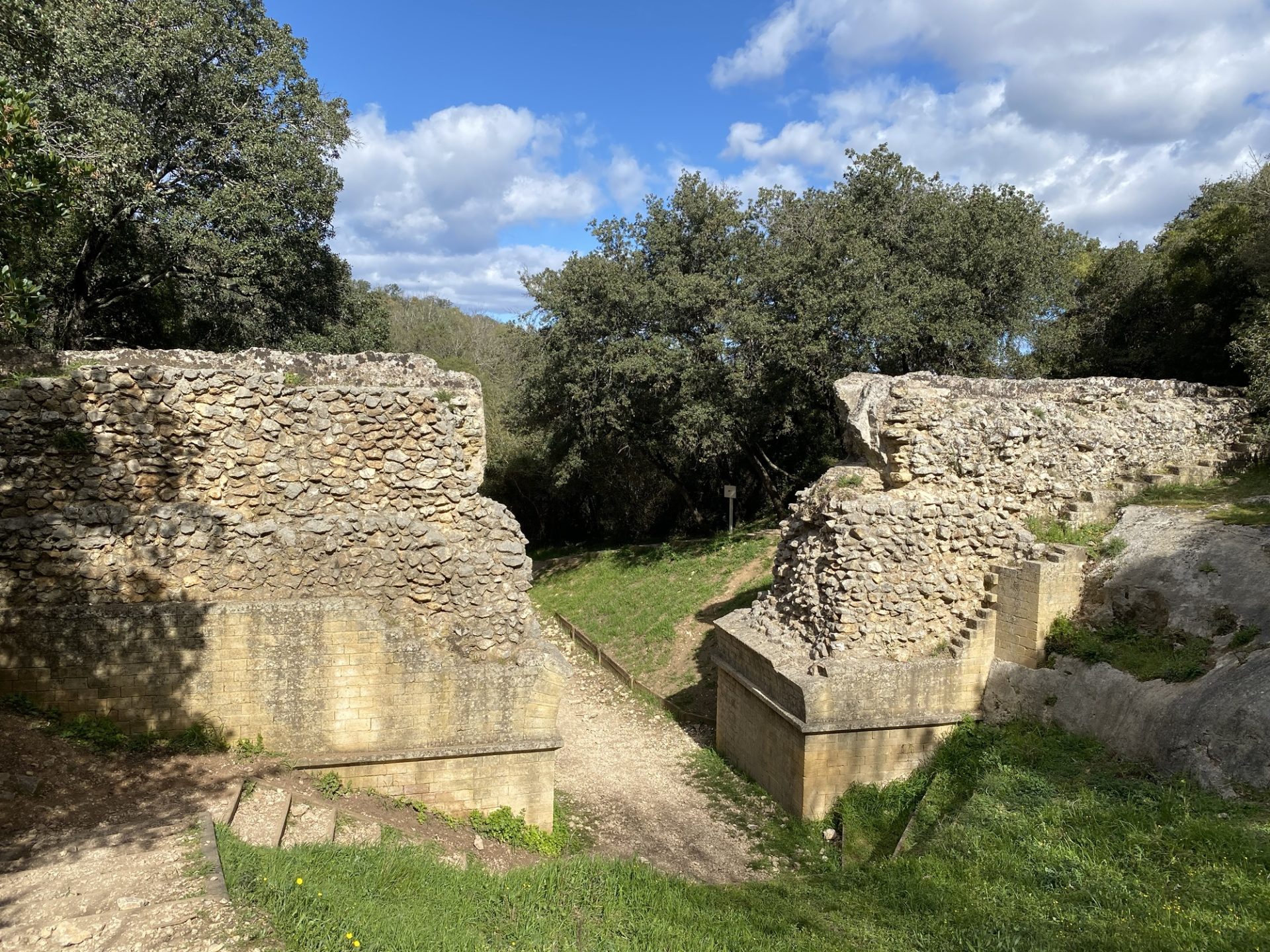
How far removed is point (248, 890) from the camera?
4.67m

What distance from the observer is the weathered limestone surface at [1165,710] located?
6215 mm

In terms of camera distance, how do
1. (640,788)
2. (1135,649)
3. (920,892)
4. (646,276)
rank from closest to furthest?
(920,892) < (1135,649) < (640,788) < (646,276)

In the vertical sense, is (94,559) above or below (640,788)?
above

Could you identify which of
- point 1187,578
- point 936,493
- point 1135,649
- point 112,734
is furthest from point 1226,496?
point 112,734

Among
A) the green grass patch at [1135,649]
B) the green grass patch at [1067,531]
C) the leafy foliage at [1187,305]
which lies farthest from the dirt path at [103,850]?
the leafy foliage at [1187,305]

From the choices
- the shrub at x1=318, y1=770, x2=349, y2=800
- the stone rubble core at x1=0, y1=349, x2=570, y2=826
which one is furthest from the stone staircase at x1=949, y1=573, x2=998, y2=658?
the shrub at x1=318, y1=770, x2=349, y2=800

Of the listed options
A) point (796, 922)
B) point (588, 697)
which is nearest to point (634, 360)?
point (588, 697)

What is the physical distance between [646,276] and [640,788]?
43.7ft

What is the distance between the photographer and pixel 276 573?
730 cm

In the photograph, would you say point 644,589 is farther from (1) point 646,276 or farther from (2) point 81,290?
(2) point 81,290

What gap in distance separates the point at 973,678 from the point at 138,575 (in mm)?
9102

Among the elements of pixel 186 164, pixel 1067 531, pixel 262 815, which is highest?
pixel 186 164

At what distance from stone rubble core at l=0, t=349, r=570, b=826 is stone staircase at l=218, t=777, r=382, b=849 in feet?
1.68

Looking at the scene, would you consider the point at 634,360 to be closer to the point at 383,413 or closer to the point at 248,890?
the point at 383,413
